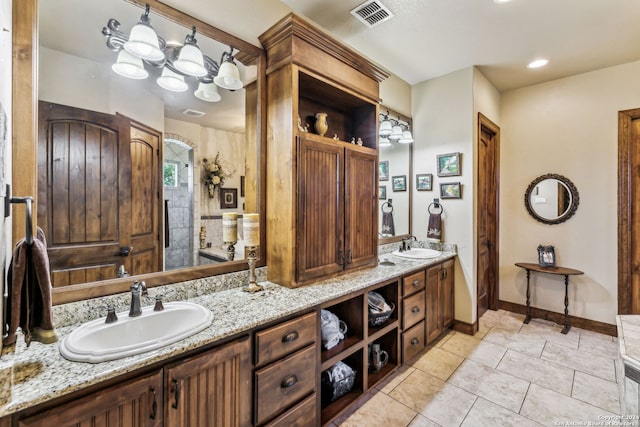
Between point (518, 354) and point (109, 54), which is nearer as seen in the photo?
point (109, 54)

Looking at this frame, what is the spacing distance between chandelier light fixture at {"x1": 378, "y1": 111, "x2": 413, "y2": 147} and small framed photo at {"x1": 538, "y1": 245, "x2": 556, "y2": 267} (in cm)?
207

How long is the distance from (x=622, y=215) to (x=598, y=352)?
1451 mm

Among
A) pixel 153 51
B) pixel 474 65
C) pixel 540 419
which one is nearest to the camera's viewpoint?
pixel 153 51

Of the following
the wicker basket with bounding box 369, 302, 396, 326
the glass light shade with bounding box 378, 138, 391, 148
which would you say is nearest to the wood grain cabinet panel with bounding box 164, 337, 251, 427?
the wicker basket with bounding box 369, 302, 396, 326

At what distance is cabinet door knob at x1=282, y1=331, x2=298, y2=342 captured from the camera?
1.51 m

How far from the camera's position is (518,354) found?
2676mm

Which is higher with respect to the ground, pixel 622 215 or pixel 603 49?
pixel 603 49

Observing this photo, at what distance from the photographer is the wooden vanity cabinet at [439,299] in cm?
273

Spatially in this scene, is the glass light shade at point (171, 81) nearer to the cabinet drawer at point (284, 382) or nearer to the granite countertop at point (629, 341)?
the cabinet drawer at point (284, 382)

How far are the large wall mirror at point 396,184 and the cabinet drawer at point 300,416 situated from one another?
6.91ft

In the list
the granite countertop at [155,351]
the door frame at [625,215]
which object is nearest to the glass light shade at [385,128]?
the granite countertop at [155,351]

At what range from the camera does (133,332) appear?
136cm

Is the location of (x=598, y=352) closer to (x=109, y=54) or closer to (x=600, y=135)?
(x=600, y=135)

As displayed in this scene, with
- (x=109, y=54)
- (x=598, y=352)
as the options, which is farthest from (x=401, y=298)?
(x=109, y=54)
